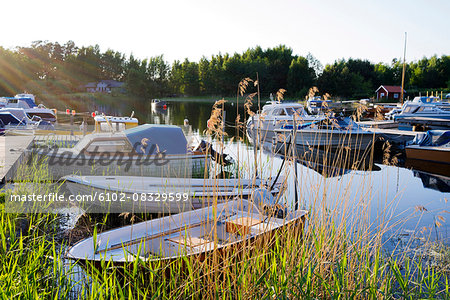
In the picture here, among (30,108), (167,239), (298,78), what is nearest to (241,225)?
(167,239)

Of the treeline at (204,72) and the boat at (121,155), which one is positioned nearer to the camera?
the boat at (121,155)

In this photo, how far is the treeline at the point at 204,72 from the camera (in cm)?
5875

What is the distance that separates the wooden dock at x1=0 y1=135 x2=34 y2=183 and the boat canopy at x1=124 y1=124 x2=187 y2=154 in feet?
7.11

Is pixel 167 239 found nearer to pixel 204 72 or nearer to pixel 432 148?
pixel 432 148

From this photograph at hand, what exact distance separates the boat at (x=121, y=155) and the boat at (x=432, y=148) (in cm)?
839

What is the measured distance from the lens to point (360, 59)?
67.0 m

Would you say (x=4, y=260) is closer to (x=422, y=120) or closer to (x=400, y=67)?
(x=422, y=120)

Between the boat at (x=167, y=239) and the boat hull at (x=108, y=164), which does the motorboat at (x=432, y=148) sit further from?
the boat at (x=167, y=239)

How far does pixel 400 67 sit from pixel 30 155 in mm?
66250

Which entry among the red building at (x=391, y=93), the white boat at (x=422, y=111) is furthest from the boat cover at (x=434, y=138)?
the red building at (x=391, y=93)

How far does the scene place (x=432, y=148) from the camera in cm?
1245

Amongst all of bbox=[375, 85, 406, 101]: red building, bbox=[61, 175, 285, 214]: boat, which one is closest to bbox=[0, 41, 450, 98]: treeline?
bbox=[375, 85, 406, 101]: red building

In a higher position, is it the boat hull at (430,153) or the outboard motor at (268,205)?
the outboard motor at (268,205)

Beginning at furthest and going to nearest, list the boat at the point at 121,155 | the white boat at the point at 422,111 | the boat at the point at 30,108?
1. the white boat at the point at 422,111
2. the boat at the point at 30,108
3. the boat at the point at 121,155
